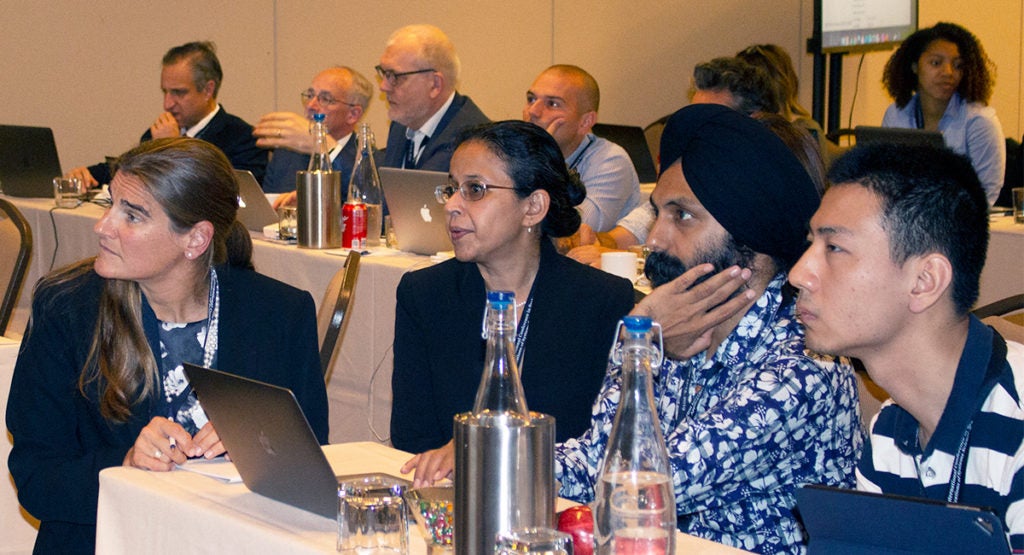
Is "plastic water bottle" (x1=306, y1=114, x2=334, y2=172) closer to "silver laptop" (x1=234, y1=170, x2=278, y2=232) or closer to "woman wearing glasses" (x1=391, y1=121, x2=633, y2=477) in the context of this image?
"silver laptop" (x1=234, y1=170, x2=278, y2=232)

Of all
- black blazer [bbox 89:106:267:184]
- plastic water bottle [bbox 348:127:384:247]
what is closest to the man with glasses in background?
black blazer [bbox 89:106:267:184]

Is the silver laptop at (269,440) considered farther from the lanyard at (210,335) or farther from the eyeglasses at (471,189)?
the eyeglasses at (471,189)

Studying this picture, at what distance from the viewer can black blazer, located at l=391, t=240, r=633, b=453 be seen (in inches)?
90.4

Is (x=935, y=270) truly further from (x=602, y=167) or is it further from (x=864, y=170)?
(x=602, y=167)

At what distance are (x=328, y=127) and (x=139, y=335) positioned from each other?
3414 mm

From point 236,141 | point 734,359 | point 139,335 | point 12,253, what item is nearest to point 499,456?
point 734,359

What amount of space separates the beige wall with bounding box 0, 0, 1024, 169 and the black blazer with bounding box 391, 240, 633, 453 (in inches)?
175

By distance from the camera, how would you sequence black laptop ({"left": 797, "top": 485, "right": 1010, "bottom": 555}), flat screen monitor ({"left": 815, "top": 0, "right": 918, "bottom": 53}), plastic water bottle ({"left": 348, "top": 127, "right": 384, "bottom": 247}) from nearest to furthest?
black laptop ({"left": 797, "top": 485, "right": 1010, "bottom": 555}), plastic water bottle ({"left": 348, "top": 127, "right": 384, "bottom": 247}), flat screen monitor ({"left": 815, "top": 0, "right": 918, "bottom": 53})

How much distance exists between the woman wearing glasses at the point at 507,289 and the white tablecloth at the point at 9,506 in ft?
2.86

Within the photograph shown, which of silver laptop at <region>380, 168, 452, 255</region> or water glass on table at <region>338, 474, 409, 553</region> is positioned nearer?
water glass on table at <region>338, 474, 409, 553</region>

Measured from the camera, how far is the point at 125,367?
2.04 m

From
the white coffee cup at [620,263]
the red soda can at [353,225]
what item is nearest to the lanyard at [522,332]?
the white coffee cup at [620,263]

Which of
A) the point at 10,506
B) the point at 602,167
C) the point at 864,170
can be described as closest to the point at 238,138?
the point at 602,167

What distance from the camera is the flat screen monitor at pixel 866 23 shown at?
7387mm
